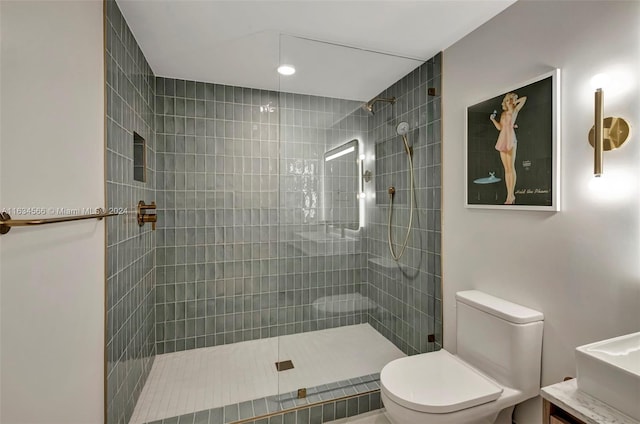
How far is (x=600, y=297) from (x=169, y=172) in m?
2.98

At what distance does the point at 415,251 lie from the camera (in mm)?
2381

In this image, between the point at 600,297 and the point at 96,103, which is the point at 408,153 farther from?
the point at 96,103

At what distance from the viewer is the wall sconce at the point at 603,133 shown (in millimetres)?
1227

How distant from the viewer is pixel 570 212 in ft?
4.67

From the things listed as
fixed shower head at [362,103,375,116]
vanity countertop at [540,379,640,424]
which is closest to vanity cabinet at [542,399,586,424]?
vanity countertop at [540,379,640,424]

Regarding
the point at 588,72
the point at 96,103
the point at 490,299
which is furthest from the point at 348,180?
the point at 96,103

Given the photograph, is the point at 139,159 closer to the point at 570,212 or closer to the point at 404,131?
the point at 404,131

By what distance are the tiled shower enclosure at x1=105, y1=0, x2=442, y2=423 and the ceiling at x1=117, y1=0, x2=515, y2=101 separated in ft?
0.37

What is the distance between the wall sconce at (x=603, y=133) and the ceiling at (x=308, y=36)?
862 millimetres

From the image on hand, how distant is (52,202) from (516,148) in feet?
6.92

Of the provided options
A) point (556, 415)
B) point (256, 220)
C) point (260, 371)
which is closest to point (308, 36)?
point (256, 220)

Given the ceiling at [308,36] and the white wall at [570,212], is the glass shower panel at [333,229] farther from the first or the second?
the white wall at [570,212]

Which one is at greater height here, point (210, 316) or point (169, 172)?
point (169, 172)

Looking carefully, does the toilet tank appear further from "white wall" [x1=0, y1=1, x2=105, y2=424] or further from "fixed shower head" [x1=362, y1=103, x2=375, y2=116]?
"white wall" [x1=0, y1=1, x2=105, y2=424]
